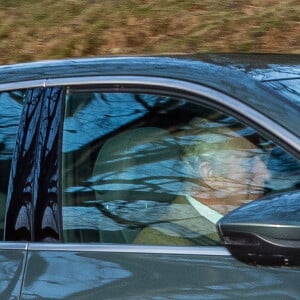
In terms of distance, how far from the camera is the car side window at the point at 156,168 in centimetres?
287

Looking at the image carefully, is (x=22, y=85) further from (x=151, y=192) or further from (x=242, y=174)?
(x=242, y=174)

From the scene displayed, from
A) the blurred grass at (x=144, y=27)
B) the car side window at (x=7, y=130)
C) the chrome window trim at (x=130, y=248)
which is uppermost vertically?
the blurred grass at (x=144, y=27)

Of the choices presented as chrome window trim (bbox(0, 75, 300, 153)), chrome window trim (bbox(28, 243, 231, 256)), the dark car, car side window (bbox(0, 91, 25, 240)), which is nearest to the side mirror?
the dark car

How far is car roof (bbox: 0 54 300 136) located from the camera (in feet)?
9.39

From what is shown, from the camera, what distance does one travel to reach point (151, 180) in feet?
9.89

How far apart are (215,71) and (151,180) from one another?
41cm

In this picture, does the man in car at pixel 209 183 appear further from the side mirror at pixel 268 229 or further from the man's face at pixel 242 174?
the side mirror at pixel 268 229

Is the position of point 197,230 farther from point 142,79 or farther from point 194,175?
point 142,79

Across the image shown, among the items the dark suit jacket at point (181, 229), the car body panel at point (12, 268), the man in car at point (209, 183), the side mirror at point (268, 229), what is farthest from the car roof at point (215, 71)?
the car body panel at point (12, 268)

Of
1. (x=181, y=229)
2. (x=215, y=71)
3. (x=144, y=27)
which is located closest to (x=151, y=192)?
(x=181, y=229)

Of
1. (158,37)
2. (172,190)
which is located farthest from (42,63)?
(158,37)

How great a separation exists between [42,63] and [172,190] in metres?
0.81

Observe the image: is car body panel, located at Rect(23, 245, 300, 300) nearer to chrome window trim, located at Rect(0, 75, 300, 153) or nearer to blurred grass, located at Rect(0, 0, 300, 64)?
chrome window trim, located at Rect(0, 75, 300, 153)

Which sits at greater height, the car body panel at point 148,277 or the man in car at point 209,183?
the man in car at point 209,183
